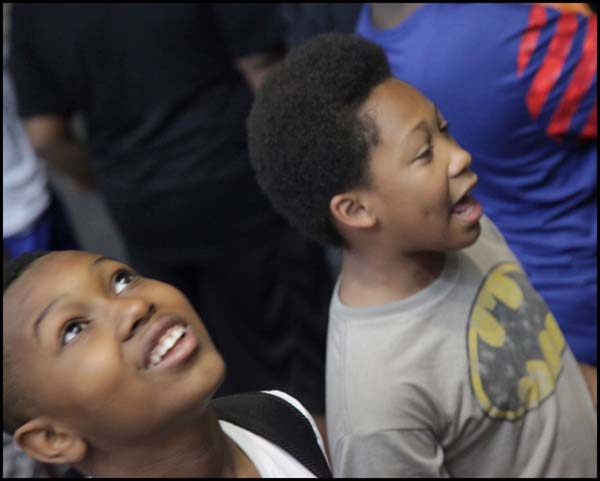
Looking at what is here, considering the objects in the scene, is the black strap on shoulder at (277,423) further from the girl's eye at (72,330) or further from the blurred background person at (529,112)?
the blurred background person at (529,112)

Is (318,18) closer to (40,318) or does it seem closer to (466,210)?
(466,210)

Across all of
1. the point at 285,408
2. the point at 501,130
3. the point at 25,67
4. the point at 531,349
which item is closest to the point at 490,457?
the point at 531,349

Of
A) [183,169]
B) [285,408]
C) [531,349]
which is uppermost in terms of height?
[285,408]

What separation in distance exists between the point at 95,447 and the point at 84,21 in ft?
4.08

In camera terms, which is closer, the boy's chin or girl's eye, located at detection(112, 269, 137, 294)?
girl's eye, located at detection(112, 269, 137, 294)

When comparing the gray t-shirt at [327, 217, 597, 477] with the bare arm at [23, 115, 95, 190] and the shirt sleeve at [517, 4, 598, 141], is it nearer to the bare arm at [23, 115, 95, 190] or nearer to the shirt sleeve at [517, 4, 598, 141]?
the shirt sleeve at [517, 4, 598, 141]

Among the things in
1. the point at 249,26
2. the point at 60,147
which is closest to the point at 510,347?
the point at 249,26

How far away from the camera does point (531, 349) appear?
122 centimetres

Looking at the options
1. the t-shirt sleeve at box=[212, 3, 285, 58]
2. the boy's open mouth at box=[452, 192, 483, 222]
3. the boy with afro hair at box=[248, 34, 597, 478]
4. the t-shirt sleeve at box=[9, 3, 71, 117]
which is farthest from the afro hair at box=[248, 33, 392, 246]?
the t-shirt sleeve at box=[9, 3, 71, 117]

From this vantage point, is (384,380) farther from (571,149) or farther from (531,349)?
(571,149)

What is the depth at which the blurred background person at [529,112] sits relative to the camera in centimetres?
135

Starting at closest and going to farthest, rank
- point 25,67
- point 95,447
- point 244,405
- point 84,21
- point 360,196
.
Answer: point 95,447
point 244,405
point 360,196
point 84,21
point 25,67

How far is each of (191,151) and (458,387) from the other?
1.06 meters

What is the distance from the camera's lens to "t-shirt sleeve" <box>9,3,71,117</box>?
1.95m
